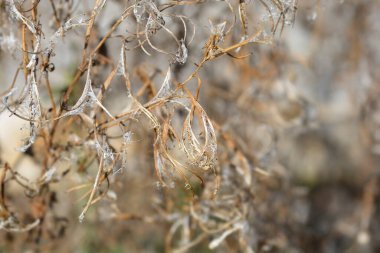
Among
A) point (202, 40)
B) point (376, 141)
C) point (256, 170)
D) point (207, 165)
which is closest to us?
point (207, 165)

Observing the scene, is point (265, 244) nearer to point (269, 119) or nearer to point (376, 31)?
point (269, 119)

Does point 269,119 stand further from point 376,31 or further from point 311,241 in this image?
point 376,31

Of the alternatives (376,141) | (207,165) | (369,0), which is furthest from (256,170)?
(369,0)

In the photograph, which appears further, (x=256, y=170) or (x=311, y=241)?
(x=311, y=241)

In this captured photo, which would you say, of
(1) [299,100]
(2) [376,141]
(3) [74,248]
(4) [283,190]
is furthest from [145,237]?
(2) [376,141]

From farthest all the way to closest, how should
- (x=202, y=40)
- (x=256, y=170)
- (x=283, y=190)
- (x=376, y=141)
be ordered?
1. (x=376, y=141)
2. (x=283, y=190)
3. (x=202, y=40)
4. (x=256, y=170)

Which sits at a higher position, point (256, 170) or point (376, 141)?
point (376, 141)

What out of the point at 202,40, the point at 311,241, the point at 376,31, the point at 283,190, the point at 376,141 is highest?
the point at 376,31
